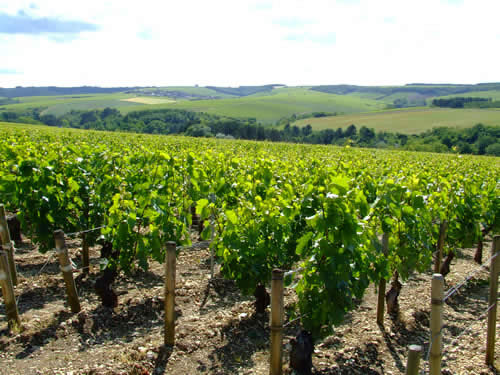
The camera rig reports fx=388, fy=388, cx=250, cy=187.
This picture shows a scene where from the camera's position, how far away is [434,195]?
254 inches

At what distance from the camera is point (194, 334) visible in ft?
16.1

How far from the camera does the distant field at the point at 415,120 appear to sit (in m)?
68.9

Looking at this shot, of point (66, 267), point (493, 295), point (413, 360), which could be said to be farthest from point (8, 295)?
point (493, 295)

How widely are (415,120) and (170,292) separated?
3177 inches

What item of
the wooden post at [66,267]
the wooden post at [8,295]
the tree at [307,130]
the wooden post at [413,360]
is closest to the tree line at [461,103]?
the tree at [307,130]

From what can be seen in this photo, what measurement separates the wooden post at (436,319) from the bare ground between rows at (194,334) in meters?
1.37

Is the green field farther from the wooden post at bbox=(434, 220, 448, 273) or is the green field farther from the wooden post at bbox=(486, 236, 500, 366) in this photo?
the wooden post at bbox=(486, 236, 500, 366)

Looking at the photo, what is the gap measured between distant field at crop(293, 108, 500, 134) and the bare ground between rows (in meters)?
67.5

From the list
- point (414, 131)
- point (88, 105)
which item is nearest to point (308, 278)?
point (414, 131)

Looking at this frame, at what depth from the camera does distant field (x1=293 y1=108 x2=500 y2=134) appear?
68.9m

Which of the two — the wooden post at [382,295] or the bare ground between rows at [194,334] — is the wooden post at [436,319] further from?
the wooden post at [382,295]

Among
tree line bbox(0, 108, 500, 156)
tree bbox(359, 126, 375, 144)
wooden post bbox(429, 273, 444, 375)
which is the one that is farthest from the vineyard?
tree bbox(359, 126, 375, 144)

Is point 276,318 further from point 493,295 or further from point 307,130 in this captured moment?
point 307,130

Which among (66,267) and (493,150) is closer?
(66,267)
